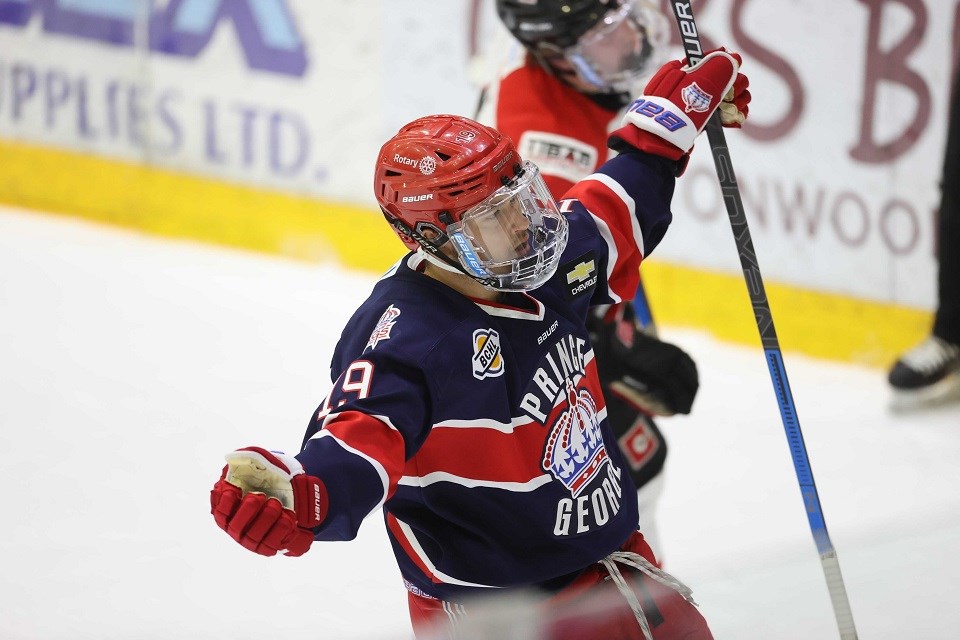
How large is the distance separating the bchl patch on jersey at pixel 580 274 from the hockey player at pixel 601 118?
61cm

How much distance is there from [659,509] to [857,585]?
4.00 ft

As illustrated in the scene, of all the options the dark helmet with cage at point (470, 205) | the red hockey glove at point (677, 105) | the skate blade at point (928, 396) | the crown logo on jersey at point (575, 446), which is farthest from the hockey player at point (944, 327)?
the dark helmet with cage at point (470, 205)

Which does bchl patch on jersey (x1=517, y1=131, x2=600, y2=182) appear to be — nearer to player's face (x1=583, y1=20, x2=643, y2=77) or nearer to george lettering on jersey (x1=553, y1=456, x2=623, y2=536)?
player's face (x1=583, y1=20, x2=643, y2=77)

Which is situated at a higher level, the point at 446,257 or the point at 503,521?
the point at 446,257

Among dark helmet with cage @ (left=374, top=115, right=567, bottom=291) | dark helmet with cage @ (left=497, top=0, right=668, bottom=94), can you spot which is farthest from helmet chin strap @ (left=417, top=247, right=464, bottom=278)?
dark helmet with cage @ (left=497, top=0, right=668, bottom=94)

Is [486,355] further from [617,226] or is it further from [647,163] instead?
[647,163]

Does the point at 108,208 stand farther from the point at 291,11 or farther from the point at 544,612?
the point at 544,612

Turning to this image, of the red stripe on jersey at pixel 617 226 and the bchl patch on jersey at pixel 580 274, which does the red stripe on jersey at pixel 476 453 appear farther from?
the red stripe on jersey at pixel 617 226

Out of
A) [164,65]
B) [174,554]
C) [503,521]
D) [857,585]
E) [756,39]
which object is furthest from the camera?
[164,65]

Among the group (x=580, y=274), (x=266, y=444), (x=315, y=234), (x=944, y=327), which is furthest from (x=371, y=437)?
(x=315, y=234)

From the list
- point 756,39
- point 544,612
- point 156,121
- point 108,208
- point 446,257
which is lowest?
point 108,208

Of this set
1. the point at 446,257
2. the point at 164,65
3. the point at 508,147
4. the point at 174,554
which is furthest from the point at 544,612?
the point at 164,65

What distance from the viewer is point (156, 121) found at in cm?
605

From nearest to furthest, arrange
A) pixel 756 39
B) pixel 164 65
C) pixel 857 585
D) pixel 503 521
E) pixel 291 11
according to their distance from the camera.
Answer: pixel 503 521 → pixel 857 585 → pixel 756 39 → pixel 291 11 → pixel 164 65
